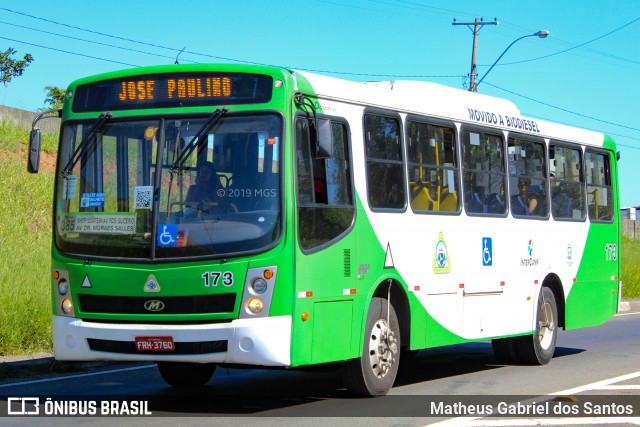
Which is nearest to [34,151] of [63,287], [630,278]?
[63,287]

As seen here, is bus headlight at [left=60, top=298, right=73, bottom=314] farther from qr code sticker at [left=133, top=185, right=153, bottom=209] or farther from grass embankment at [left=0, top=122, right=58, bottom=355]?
grass embankment at [left=0, top=122, right=58, bottom=355]

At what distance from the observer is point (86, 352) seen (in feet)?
31.7

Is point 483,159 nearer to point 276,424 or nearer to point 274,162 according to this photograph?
point 274,162

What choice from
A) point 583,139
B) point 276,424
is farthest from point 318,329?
point 583,139

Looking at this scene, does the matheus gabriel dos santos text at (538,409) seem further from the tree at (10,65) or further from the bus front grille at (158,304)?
the tree at (10,65)

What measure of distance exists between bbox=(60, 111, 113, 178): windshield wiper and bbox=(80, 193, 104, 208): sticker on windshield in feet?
1.08

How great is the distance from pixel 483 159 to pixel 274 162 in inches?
175

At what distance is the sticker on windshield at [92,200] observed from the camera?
9.84 meters

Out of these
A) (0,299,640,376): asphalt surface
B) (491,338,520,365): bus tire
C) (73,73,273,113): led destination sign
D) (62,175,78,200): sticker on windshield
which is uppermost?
(73,73,273,113): led destination sign

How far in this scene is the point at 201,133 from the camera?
946 centimetres

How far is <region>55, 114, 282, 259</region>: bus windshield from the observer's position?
9242 mm

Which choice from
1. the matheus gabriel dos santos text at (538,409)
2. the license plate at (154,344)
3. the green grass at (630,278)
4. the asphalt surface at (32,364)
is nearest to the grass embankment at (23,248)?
the asphalt surface at (32,364)

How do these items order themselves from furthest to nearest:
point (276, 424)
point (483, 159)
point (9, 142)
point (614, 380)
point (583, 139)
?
point (9, 142), point (583, 139), point (483, 159), point (614, 380), point (276, 424)

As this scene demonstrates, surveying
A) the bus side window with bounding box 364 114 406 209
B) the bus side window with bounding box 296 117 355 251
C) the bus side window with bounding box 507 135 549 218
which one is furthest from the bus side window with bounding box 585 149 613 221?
the bus side window with bounding box 296 117 355 251
